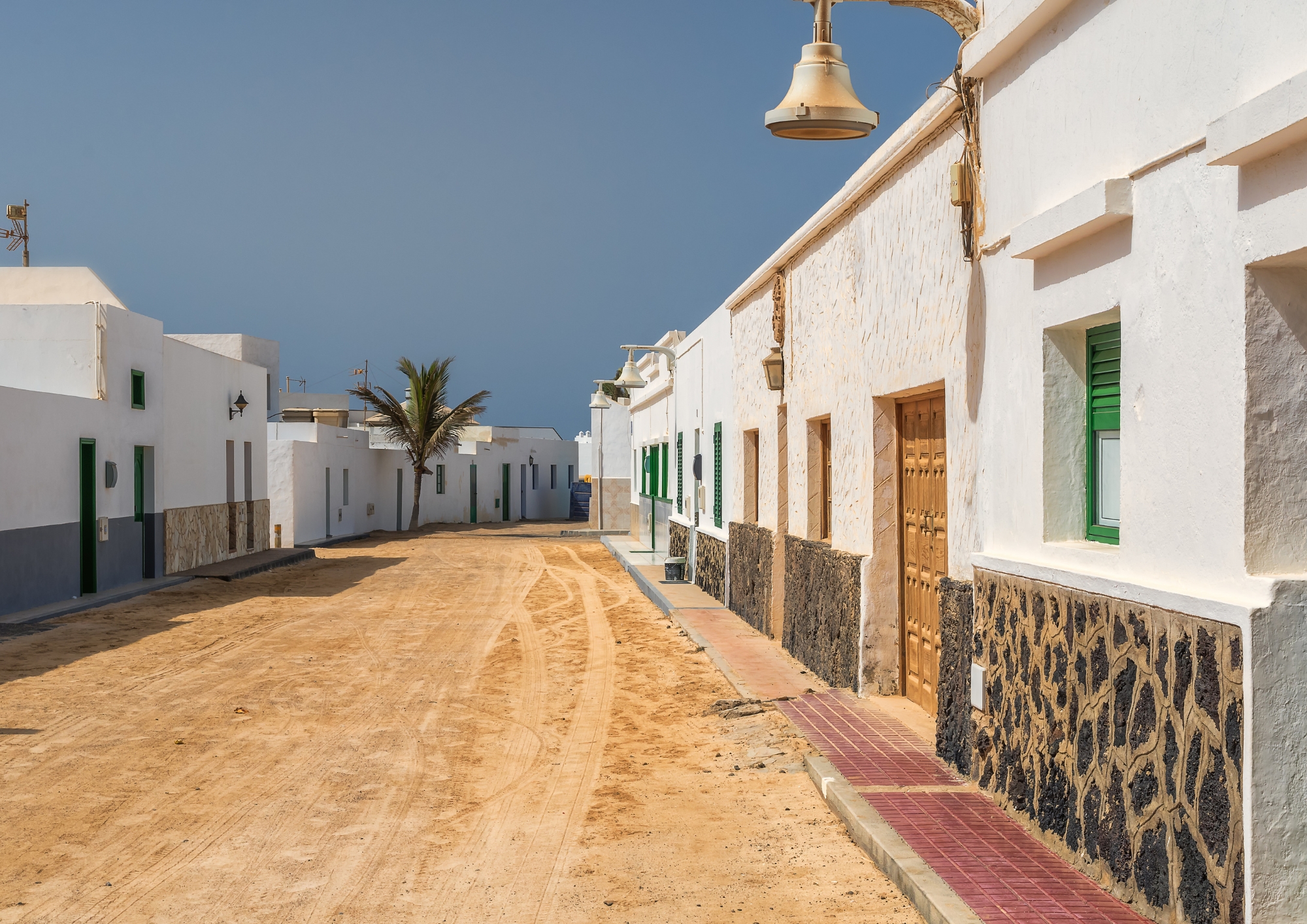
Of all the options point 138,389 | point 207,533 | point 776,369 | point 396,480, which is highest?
point 138,389

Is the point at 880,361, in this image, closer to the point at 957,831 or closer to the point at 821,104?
the point at 821,104

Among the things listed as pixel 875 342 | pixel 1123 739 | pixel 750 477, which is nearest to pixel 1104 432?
pixel 1123 739

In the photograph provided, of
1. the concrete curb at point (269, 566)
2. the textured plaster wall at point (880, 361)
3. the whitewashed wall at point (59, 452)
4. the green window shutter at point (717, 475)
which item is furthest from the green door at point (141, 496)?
the textured plaster wall at point (880, 361)

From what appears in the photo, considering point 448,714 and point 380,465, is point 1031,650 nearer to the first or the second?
point 448,714

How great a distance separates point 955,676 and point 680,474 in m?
14.9

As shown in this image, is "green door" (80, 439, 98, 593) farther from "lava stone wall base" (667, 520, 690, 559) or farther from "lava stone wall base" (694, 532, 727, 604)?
"lava stone wall base" (667, 520, 690, 559)

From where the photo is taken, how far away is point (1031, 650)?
18.2 feet

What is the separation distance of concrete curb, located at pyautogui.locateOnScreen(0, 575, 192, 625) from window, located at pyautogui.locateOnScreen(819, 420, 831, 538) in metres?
9.70

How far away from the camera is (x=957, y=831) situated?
18.2 ft

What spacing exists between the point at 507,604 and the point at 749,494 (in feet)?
14.5

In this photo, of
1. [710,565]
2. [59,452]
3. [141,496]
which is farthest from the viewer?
[141,496]

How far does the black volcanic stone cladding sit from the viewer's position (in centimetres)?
651

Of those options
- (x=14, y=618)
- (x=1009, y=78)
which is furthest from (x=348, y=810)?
(x=14, y=618)

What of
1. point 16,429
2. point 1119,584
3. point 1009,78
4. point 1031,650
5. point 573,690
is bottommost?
point 573,690
